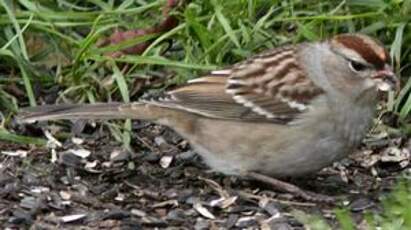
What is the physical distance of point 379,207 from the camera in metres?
5.28

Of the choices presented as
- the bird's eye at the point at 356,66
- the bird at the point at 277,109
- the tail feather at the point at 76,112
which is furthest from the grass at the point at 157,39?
the bird's eye at the point at 356,66

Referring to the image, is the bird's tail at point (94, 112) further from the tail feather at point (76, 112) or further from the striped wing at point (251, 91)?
the striped wing at point (251, 91)

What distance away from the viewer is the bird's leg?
535 cm

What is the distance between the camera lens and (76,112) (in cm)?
562

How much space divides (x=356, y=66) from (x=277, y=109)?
0.33m

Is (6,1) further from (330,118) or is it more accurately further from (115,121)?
(330,118)

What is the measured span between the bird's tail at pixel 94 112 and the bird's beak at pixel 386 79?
0.88 m

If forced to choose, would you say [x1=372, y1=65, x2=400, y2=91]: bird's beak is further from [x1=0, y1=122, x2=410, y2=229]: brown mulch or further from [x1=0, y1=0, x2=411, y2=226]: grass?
[x1=0, y1=0, x2=411, y2=226]: grass

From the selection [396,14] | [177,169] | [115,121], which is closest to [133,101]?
[115,121]

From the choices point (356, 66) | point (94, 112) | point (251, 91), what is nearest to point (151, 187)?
point (94, 112)

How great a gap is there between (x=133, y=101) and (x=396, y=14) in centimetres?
113

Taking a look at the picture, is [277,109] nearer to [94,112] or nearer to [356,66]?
[356,66]

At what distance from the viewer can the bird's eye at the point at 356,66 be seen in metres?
5.29

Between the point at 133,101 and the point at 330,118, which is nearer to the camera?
the point at 330,118
